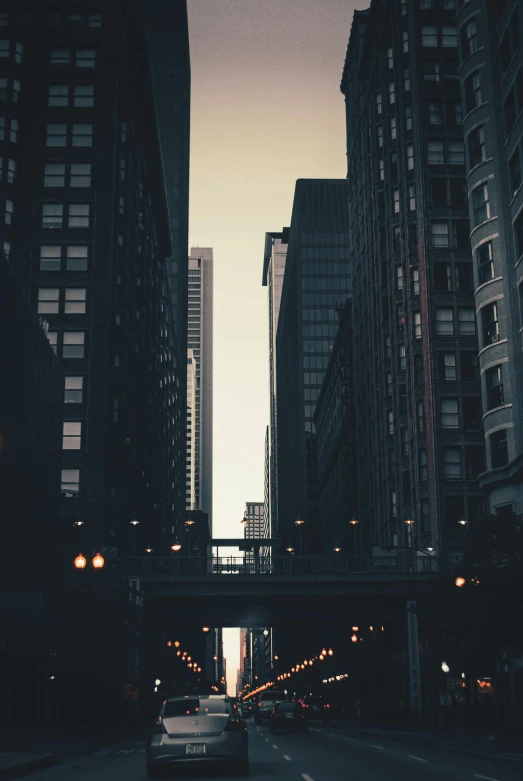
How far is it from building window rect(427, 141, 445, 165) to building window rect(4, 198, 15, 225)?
40.1 meters

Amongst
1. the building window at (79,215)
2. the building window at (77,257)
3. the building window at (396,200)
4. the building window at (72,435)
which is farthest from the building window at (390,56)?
the building window at (72,435)

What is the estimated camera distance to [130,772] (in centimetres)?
2325

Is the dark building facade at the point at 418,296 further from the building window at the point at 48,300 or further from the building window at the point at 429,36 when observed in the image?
the building window at the point at 48,300

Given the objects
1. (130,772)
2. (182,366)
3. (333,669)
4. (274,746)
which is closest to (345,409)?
(333,669)

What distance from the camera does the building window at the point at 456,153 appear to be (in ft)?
314

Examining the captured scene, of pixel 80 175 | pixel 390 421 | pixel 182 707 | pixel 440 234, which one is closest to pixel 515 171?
pixel 440 234

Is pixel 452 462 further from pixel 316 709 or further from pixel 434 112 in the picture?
pixel 434 112

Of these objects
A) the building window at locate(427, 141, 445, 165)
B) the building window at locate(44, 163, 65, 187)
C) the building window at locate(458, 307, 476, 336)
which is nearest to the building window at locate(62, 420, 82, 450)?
the building window at locate(44, 163, 65, 187)

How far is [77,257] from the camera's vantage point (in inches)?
3784

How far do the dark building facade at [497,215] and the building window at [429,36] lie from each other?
1438 inches

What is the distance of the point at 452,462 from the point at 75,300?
124 feet

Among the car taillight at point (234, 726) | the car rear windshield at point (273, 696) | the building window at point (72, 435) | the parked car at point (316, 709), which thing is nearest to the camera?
the car taillight at point (234, 726)

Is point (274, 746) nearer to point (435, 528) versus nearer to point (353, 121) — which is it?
point (435, 528)

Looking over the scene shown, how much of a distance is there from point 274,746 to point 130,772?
1254 centimetres
